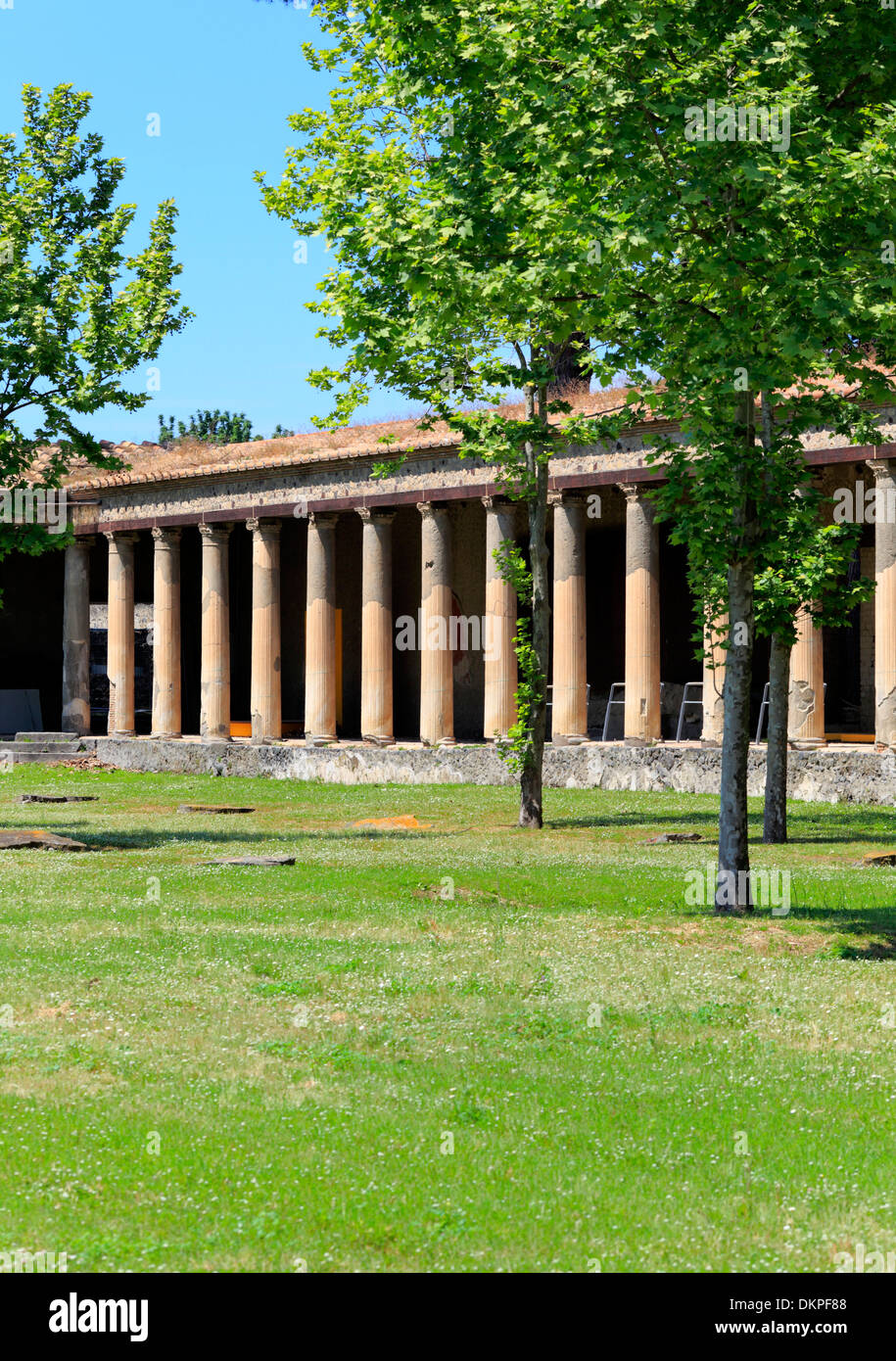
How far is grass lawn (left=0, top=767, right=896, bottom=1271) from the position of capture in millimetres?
7250

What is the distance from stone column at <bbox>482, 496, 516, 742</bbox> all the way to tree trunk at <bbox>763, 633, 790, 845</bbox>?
13743 millimetres

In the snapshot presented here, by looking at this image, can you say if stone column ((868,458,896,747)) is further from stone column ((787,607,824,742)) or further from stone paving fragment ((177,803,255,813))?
stone paving fragment ((177,803,255,813))

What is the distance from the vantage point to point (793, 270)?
46.4 ft

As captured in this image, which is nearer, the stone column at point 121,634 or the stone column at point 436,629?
the stone column at point 436,629

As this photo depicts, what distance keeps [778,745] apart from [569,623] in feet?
46.3

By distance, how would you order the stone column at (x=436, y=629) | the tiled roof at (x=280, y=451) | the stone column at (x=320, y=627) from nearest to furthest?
the tiled roof at (x=280, y=451) → the stone column at (x=436, y=629) → the stone column at (x=320, y=627)

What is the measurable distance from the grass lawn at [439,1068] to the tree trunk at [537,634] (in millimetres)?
6623

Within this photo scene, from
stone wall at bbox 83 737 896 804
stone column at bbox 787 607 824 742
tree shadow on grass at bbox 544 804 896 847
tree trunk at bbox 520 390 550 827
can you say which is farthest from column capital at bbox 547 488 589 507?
tree shadow on grass at bbox 544 804 896 847

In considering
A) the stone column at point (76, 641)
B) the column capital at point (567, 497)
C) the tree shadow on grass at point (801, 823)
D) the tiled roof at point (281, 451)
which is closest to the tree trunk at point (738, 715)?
the tree shadow on grass at point (801, 823)

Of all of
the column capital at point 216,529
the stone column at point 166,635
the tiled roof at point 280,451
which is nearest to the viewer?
the tiled roof at point 280,451

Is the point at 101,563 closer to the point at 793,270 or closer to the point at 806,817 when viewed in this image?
the point at 806,817

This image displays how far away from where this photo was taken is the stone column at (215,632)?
146 ft

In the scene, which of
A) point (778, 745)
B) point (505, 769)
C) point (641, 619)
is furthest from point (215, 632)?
point (778, 745)

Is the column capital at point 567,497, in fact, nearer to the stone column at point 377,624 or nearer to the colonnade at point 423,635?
the colonnade at point 423,635
